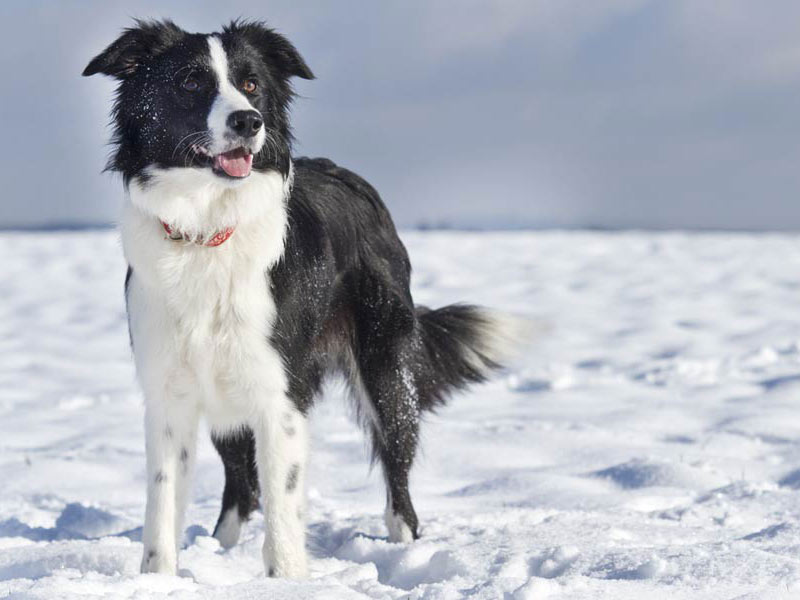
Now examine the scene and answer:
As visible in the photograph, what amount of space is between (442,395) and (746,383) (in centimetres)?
390

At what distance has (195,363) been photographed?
3.40m

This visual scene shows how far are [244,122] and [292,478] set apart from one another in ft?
4.04

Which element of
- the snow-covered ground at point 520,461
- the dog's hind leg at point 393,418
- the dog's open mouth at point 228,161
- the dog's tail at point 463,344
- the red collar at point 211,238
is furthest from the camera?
the dog's tail at point 463,344

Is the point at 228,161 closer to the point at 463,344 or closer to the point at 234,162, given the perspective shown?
the point at 234,162

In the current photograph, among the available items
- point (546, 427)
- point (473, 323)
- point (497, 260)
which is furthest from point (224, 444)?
point (497, 260)

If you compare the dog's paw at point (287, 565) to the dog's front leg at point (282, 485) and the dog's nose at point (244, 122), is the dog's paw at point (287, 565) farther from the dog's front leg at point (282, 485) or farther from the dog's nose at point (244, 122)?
the dog's nose at point (244, 122)

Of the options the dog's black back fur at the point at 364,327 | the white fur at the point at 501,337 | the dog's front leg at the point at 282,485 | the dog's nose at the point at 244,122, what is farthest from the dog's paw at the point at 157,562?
the white fur at the point at 501,337

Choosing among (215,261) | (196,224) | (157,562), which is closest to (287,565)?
(157,562)

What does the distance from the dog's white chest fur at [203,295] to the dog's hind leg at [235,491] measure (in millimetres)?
892

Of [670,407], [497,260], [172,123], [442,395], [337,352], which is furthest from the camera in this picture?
[497,260]

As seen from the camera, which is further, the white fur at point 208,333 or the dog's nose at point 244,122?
the white fur at point 208,333

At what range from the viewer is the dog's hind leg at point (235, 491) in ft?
14.1

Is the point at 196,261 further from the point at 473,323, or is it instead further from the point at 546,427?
the point at 546,427

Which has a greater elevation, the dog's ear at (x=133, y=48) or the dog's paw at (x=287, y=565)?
the dog's ear at (x=133, y=48)
